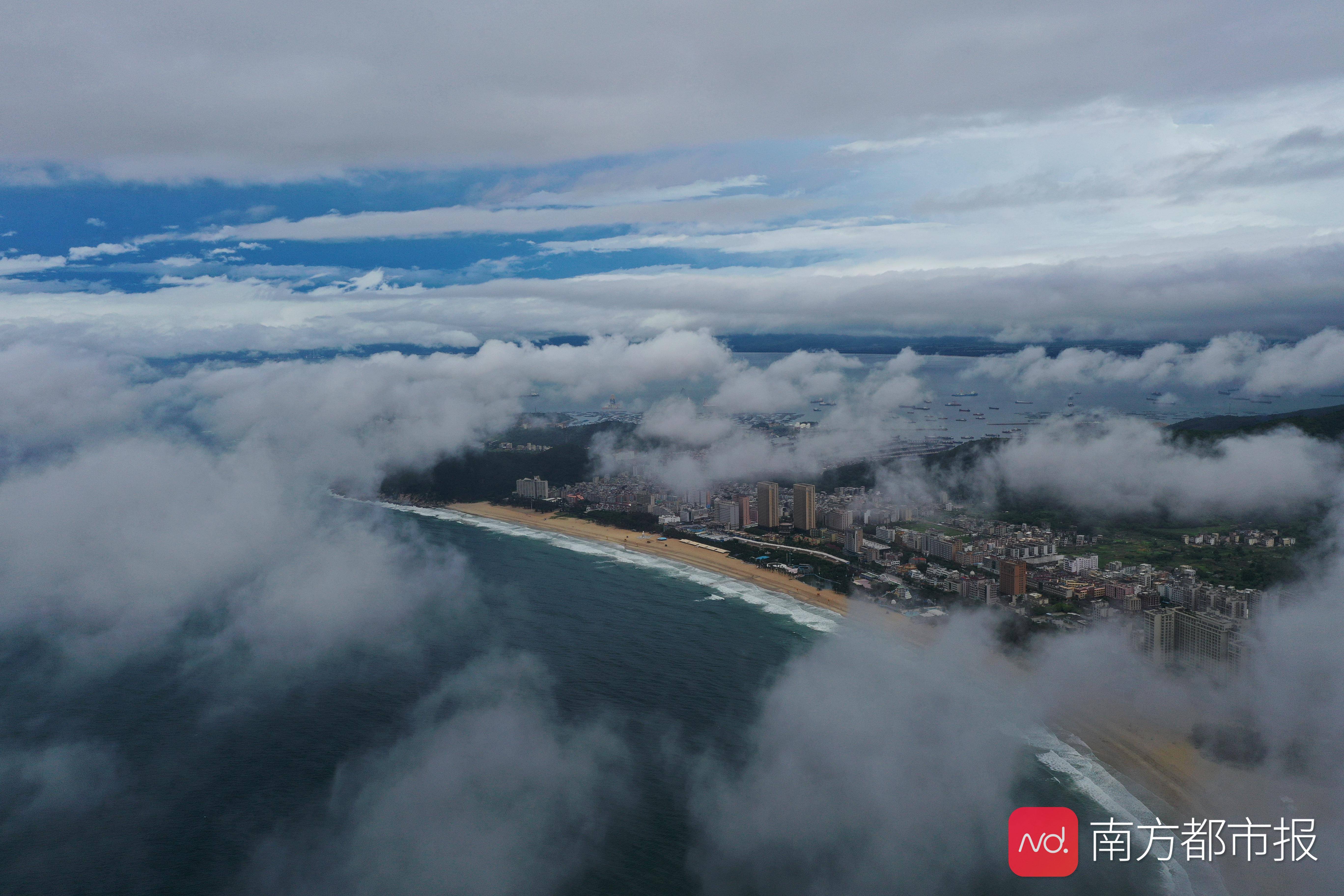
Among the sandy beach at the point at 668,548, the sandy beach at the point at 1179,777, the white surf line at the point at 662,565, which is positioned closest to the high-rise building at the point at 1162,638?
the sandy beach at the point at 1179,777

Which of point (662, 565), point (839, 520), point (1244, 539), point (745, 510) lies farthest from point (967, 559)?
point (745, 510)

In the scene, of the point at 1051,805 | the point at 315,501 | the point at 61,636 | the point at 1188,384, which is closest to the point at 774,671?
the point at 1051,805

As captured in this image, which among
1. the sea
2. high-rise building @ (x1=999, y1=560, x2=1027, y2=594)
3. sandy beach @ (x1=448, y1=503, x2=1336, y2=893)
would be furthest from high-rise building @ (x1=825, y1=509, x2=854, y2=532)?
sandy beach @ (x1=448, y1=503, x2=1336, y2=893)

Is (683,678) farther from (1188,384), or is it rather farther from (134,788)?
(1188,384)

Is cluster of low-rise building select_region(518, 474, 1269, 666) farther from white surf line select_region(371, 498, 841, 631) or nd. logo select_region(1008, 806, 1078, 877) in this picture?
nd. logo select_region(1008, 806, 1078, 877)

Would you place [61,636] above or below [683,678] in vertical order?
above

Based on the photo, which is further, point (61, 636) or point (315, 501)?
point (315, 501)

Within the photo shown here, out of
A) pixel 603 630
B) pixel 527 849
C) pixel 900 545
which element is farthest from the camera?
pixel 900 545

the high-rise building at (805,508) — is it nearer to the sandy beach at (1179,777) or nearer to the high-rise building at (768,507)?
the high-rise building at (768,507)

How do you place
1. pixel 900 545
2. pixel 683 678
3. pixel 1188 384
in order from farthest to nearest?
pixel 1188 384 → pixel 900 545 → pixel 683 678
